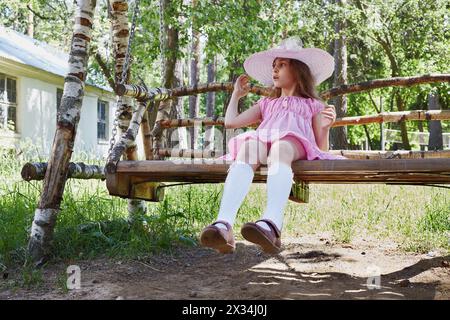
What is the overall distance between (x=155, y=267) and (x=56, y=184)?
718 millimetres

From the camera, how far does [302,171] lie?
8.63ft

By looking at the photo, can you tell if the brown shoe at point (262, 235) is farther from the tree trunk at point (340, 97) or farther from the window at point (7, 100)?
the window at point (7, 100)

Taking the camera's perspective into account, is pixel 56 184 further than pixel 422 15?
No

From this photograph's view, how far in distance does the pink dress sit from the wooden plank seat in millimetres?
124

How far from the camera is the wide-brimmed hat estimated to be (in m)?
3.19

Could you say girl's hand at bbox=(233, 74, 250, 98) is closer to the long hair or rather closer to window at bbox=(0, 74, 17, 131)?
the long hair

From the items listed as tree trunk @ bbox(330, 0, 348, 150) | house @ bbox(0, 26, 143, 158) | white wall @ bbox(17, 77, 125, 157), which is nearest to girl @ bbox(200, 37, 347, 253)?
tree trunk @ bbox(330, 0, 348, 150)

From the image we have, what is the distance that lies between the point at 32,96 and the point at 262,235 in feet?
42.2

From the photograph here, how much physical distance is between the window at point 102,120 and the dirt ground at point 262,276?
1456 cm

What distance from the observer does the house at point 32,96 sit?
1299 centimetres
